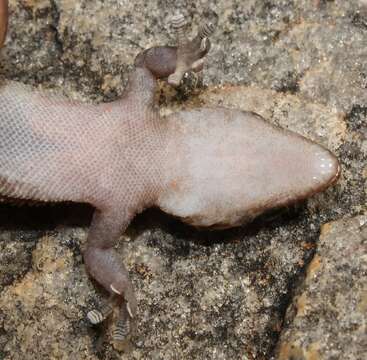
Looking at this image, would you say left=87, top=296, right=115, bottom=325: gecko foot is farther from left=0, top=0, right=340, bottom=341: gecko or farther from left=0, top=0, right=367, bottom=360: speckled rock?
left=0, top=0, right=367, bottom=360: speckled rock

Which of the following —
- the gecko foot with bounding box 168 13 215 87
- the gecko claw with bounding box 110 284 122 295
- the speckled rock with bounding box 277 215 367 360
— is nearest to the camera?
the speckled rock with bounding box 277 215 367 360

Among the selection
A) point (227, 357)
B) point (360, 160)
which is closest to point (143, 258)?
point (227, 357)

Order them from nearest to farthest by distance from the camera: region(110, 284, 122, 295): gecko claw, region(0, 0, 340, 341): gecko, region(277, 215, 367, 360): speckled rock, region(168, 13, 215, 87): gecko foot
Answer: region(277, 215, 367, 360): speckled rock < region(0, 0, 340, 341): gecko < region(110, 284, 122, 295): gecko claw < region(168, 13, 215, 87): gecko foot

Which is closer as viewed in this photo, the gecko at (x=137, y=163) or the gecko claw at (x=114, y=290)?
the gecko at (x=137, y=163)

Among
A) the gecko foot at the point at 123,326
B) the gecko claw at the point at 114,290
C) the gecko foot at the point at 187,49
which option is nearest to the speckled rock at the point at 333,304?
the gecko foot at the point at 123,326

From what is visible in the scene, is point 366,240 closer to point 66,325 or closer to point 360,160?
point 360,160

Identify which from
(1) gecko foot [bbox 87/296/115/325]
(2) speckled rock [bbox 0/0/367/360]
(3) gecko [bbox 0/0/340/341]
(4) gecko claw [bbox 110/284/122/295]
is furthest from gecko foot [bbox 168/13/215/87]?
(1) gecko foot [bbox 87/296/115/325]

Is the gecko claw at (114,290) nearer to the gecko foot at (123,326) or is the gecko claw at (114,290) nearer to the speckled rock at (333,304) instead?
the gecko foot at (123,326)
